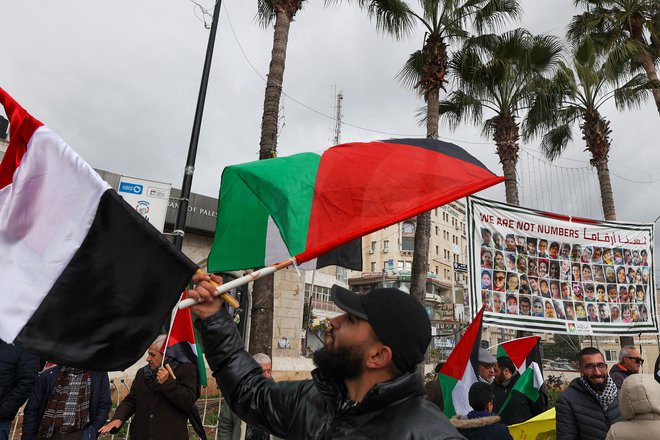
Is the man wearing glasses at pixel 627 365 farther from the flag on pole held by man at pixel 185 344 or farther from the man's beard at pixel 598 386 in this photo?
the flag on pole held by man at pixel 185 344

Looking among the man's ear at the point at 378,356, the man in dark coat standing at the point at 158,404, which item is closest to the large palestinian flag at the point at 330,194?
the man's ear at the point at 378,356

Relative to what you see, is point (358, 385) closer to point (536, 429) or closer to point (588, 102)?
point (536, 429)

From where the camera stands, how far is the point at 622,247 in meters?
8.04

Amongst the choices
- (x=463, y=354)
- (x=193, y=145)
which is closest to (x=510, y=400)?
(x=463, y=354)

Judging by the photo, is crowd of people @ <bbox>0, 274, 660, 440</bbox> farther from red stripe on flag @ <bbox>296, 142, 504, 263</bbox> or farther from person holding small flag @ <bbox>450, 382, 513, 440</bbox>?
red stripe on flag @ <bbox>296, 142, 504, 263</bbox>

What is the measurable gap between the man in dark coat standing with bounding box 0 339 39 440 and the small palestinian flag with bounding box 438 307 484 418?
443 cm

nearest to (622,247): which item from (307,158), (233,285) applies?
(307,158)

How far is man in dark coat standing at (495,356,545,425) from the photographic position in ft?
17.9

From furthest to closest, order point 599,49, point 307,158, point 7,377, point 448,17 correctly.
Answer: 1. point 599,49
2. point 448,17
3. point 7,377
4. point 307,158

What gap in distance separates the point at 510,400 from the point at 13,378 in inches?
216

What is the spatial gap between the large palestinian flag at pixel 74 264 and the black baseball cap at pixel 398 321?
757mm

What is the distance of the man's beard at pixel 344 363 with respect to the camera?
1955 millimetres

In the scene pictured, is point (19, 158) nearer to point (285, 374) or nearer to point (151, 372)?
point (151, 372)

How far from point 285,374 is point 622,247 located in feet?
30.3
